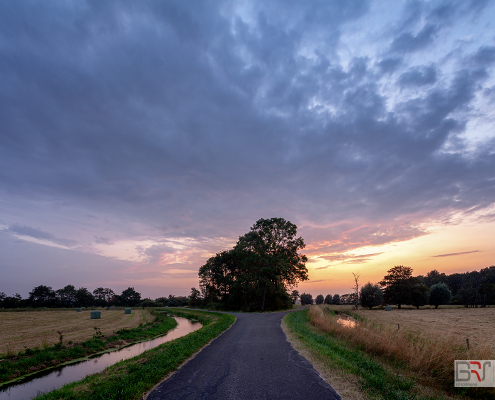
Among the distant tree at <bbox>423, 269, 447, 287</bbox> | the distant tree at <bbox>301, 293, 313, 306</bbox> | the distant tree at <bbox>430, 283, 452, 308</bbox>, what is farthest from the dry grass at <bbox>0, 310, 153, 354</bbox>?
the distant tree at <bbox>423, 269, 447, 287</bbox>

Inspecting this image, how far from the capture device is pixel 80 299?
97188 mm

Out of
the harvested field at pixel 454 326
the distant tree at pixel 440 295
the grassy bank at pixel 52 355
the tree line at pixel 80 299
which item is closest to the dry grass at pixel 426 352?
the harvested field at pixel 454 326

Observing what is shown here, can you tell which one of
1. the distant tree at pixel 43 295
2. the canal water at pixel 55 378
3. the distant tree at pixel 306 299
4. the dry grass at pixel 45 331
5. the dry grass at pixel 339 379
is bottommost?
the distant tree at pixel 306 299

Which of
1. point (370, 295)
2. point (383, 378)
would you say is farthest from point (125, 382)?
point (370, 295)

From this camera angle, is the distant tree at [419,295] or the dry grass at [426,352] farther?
the distant tree at [419,295]

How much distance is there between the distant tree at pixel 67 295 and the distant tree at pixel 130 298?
1788cm

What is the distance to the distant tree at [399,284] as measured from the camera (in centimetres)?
5866

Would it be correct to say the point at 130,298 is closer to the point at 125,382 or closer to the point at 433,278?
the point at 125,382

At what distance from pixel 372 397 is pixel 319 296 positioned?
128 metres

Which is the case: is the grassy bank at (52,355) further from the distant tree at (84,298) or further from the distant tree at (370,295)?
the distant tree at (84,298)

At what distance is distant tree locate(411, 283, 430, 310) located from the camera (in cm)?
5619

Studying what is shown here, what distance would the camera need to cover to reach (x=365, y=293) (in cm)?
5912

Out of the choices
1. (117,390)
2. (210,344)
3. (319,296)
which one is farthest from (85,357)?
(319,296)

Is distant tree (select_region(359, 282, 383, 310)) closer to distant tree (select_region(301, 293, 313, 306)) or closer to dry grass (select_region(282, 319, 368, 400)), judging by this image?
distant tree (select_region(301, 293, 313, 306))
